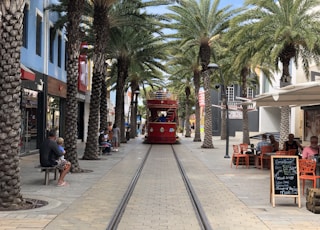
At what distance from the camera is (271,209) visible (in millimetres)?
9438

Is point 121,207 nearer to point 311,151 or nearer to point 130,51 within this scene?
point 311,151

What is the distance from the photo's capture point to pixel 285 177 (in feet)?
31.8

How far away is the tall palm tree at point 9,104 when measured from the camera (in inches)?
360

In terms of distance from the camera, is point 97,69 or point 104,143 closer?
point 97,69

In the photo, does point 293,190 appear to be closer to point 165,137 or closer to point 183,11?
point 183,11

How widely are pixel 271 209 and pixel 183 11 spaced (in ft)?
75.6

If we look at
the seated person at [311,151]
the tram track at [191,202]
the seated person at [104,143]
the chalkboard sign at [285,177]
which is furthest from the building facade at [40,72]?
the chalkboard sign at [285,177]

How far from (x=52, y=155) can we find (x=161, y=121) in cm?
2558

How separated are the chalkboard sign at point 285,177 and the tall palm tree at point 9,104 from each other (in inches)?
204

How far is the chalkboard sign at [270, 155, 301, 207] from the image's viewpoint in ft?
31.6

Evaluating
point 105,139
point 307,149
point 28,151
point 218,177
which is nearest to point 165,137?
point 105,139

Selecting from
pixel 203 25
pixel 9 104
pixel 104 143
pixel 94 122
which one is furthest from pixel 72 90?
pixel 203 25

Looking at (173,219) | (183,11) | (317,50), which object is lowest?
(173,219)

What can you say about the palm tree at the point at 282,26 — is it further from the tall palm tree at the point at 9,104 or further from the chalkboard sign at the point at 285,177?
the tall palm tree at the point at 9,104
